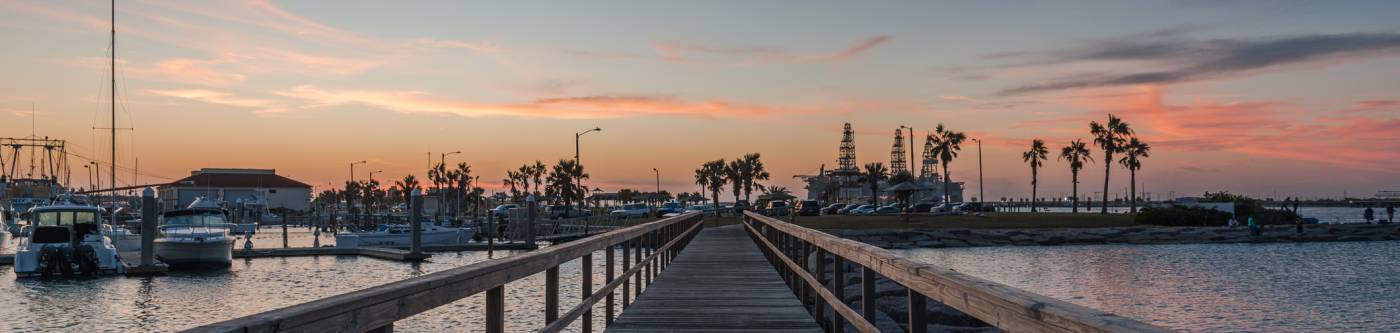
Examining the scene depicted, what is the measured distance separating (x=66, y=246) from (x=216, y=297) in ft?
29.1

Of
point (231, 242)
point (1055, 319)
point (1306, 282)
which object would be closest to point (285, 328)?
point (1055, 319)

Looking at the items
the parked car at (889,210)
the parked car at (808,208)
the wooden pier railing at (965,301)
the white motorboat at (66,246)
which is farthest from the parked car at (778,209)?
the wooden pier railing at (965,301)

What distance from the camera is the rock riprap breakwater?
6047 centimetres

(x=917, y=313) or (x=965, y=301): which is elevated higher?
(x=965, y=301)

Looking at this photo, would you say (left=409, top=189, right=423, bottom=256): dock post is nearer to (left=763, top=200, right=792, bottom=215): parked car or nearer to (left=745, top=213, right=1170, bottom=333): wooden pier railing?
(left=763, top=200, right=792, bottom=215): parked car

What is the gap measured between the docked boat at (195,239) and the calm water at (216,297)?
0.63 metres

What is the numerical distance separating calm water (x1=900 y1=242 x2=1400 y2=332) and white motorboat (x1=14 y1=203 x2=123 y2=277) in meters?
34.2

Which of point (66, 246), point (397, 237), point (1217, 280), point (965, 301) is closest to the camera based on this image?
point (965, 301)

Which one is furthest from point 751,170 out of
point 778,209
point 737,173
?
point 778,209

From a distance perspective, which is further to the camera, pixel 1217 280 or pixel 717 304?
pixel 1217 280

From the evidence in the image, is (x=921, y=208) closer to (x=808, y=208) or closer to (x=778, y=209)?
(x=808, y=208)

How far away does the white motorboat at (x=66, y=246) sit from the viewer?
3819 cm

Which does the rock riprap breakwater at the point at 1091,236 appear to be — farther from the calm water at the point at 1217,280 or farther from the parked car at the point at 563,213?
the parked car at the point at 563,213

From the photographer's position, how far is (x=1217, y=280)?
37.1 meters
